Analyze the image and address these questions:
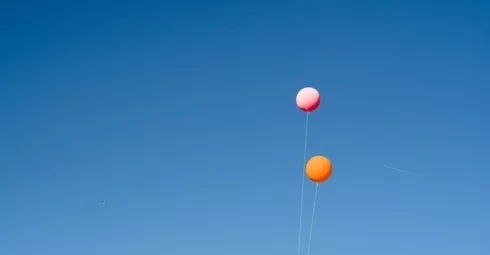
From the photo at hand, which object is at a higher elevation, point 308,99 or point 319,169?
point 308,99

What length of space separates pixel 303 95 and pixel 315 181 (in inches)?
91.1

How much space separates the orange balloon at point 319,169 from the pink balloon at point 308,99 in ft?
4.50

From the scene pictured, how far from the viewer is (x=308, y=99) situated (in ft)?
44.3

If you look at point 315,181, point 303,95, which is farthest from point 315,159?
point 303,95

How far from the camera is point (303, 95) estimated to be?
1361cm

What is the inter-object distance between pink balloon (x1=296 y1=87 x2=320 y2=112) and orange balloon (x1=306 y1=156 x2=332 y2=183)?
4.50ft

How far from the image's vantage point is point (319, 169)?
13.1 m

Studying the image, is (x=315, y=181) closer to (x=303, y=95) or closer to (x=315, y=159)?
(x=315, y=159)

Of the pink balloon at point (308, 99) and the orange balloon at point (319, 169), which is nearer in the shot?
the orange balloon at point (319, 169)

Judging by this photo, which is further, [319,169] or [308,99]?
[308,99]

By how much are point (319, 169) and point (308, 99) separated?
6.20 feet

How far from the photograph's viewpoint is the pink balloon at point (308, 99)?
13508 millimetres

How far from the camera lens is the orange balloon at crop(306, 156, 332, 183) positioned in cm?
1312

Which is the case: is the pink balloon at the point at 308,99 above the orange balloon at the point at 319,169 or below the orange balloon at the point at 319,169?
above
